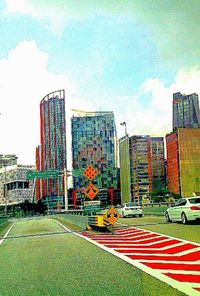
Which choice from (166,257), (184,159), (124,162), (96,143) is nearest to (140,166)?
(184,159)

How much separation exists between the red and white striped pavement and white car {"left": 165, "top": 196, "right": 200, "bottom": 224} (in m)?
7.28

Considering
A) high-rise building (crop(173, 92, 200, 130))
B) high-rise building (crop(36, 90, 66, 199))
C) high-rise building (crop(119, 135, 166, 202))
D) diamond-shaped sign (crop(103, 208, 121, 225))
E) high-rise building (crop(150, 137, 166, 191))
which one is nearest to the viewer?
diamond-shaped sign (crop(103, 208, 121, 225))

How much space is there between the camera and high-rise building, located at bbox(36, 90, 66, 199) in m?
133

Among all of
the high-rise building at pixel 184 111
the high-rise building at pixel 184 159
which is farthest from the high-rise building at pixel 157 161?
the high-rise building at pixel 184 159

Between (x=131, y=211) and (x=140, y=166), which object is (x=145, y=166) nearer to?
(x=140, y=166)

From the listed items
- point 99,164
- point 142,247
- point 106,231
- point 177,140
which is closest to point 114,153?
point 99,164

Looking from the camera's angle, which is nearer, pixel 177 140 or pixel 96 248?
pixel 96 248

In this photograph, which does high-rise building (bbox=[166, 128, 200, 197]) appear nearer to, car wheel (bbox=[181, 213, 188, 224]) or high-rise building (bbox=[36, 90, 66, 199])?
high-rise building (bbox=[36, 90, 66, 199])

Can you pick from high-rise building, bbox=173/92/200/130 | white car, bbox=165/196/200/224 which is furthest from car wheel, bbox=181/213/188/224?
high-rise building, bbox=173/92/200/130

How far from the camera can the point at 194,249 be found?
13.7 metres

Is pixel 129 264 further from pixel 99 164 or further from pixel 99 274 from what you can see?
pixel 99 164

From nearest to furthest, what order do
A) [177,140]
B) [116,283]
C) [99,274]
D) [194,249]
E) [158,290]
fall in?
[158,290] < [116,283] < [99,274] < [194,249] < [177,140]

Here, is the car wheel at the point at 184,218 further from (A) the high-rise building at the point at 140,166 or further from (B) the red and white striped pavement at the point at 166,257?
(A) the high-rise building at the point at 140,166

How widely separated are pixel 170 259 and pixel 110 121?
8541 centimetres
